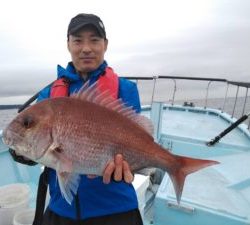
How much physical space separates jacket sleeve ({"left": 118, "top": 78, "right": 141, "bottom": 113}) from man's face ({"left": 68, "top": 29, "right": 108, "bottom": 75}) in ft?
1.01

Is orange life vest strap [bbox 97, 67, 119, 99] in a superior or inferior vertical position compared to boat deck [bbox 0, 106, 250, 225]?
superior

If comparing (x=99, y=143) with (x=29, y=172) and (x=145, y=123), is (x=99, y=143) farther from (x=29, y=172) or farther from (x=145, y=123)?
(x=29, y=172)

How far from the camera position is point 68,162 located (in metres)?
2.03

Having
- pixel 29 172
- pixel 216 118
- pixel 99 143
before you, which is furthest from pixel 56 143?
pixel 216 118

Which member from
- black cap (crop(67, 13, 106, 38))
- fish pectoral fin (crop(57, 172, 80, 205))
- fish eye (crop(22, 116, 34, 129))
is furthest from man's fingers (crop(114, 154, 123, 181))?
black cap (crop(67, 13, 106, 38))

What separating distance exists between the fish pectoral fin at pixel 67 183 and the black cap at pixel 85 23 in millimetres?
1270

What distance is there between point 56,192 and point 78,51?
4.01ft

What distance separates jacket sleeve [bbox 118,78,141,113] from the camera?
273 cm

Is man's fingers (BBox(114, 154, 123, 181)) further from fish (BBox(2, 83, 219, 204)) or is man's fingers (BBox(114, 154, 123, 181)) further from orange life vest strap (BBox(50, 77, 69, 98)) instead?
orange life vest strap (BBox(50, 77, 69, 98))

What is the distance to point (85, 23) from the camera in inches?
105

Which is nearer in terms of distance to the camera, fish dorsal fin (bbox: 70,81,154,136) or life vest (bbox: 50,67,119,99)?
fish dorsal fin (bbox: 70,81,154,136)

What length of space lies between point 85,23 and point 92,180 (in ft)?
4.34

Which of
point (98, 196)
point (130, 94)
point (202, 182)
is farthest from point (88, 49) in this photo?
point (202, 182)

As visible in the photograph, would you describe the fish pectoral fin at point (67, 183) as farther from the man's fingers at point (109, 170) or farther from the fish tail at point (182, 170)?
the fish tail at point (182, 170)
